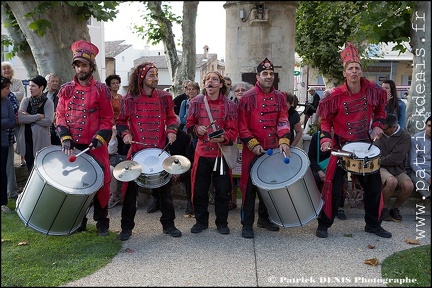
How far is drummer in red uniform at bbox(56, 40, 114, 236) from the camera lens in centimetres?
493

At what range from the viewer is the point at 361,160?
Result: 15.6 ft

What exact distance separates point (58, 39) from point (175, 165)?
3.93 metres

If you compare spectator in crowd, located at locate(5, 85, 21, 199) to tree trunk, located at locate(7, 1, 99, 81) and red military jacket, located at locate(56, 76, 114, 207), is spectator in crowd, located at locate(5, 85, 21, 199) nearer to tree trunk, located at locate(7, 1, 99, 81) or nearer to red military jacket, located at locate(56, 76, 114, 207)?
tree trunk, located at locate(7, 1, 99, 81)

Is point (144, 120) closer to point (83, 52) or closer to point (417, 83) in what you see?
point (83, 52)

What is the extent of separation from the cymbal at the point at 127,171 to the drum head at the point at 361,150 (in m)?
2.11

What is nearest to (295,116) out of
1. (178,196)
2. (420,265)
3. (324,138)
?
(324,138)

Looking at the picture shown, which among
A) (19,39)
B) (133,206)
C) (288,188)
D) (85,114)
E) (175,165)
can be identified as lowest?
(133,206)

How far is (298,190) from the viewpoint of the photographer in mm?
4805

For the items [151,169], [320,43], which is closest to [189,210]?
[151,169]

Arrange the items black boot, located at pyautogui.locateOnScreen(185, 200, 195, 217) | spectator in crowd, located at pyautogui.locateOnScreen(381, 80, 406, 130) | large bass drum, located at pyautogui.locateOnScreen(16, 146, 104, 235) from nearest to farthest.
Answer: large bass drum, located at pyautogui.locateOnScreen(16, 146, 104, 235) → black boot, located at pyautogui.locateOnScreen(185, 200, 195, 217) → spectator in crowd, located at pyautogui.locateOnScreen(381, 80, 406, 130)

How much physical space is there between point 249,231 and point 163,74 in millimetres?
14340

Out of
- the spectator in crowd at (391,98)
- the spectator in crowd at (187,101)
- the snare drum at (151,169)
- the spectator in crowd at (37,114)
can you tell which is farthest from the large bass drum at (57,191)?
the spectator in crowd at (391,98)

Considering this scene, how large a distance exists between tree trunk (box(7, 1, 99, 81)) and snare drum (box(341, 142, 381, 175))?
4.73 metres

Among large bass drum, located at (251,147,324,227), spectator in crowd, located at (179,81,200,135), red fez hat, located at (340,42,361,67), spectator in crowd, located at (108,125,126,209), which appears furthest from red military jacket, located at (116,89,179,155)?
red fez hat, located at (340,42,361,67)
